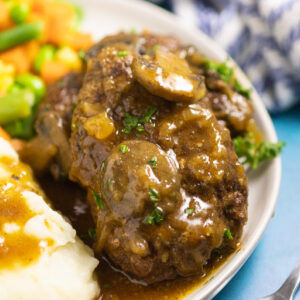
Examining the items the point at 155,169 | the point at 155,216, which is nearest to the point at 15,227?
the point at 155,216

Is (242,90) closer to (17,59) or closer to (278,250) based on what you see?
(278,250)

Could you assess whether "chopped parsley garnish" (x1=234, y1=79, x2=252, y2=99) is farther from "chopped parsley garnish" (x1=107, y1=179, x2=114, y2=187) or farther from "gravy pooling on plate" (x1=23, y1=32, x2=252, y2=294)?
"chopped parsley garnish" (x1=107, y1=179, x2=114, y2=187)

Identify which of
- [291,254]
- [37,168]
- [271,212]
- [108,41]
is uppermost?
[108,41]

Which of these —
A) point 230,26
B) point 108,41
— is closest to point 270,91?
point 230,26

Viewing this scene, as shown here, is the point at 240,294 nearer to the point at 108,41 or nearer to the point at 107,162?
the point at 107,162

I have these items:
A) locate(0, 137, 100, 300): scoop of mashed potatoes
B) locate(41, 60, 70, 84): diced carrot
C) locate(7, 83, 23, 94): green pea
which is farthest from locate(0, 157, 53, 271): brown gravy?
locate(41, 60, 70, 84): diced carrot

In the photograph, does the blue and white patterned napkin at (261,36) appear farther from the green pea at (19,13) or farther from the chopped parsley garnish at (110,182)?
the chopped parsley garnish at (110,182)
